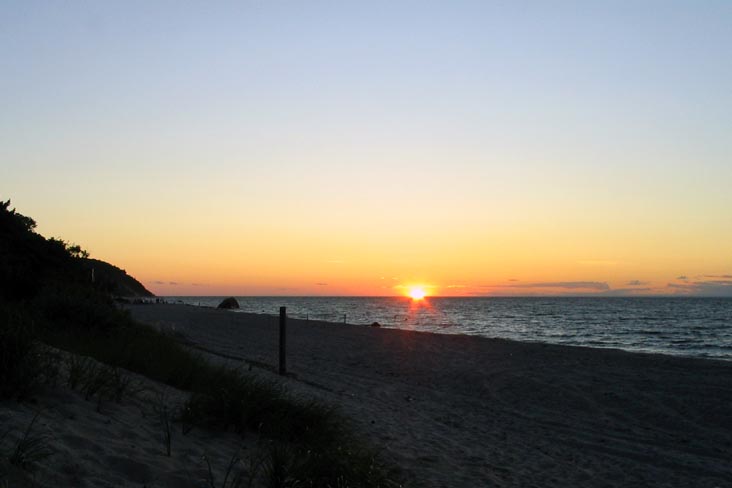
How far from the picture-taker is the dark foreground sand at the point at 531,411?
7641 millimetres

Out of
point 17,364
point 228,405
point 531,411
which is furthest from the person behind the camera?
point 531,411

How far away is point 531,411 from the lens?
481 inches

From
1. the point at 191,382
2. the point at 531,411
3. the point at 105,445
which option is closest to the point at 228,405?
the point at 105,445

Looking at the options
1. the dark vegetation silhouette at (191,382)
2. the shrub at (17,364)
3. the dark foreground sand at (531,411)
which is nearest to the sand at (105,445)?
the shrub at (17,364)

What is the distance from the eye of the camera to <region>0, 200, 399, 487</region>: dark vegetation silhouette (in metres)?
5.23

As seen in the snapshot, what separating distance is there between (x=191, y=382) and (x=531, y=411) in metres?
7.06

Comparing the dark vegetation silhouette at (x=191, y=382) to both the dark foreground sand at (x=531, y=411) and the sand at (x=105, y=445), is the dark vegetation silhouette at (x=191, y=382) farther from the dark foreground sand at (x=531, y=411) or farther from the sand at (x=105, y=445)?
the dark foreground sand at (x=531, y=411)

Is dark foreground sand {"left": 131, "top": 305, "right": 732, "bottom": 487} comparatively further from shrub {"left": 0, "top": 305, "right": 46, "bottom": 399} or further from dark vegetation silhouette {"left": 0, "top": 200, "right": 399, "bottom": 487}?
shrub {"left": 0, "top": 305, "right": 46, "bottom": 399}

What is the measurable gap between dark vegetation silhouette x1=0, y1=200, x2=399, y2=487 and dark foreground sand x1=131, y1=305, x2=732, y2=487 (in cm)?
110

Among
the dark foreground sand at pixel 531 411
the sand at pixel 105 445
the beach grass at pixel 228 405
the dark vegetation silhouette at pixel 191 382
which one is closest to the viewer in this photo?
the sand at pixel 105 445

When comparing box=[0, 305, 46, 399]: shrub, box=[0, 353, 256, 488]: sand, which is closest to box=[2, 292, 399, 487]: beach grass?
box=[0, 305, 46, 399]: shrub

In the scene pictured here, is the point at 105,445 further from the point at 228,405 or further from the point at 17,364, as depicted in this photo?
the point at 228,405

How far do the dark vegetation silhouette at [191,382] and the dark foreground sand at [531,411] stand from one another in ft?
3.62

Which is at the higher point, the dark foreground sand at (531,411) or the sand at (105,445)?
the sand at (105,445)
